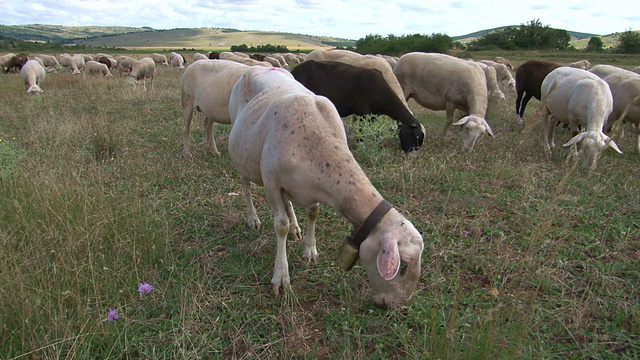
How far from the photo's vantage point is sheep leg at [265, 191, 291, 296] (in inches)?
129

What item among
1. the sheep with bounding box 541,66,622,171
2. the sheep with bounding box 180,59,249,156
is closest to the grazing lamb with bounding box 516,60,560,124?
the sheep with bounding box 541,66,622,171

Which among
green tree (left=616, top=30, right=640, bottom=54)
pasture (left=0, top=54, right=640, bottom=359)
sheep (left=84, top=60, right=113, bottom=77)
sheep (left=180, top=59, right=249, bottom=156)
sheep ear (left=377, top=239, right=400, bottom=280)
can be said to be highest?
green tree (left=616, top=30, right=640, bottom=54)

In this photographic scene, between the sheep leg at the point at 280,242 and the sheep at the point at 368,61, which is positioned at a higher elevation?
the sheep at the point at 368,61

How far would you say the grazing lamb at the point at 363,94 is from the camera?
6.96m

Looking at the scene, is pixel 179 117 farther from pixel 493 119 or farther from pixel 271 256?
pixel 493 119

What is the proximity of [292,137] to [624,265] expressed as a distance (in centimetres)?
326

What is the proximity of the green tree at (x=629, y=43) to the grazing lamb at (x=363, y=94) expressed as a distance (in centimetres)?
4843

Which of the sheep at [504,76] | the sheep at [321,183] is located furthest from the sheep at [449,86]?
the sheep at [504,76]

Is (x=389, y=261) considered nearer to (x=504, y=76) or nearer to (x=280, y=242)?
(x=280, y=242)

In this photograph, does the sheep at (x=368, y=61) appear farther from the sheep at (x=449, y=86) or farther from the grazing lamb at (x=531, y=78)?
the grazing lamb at (x=531, y=78)

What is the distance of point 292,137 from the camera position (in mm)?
3066

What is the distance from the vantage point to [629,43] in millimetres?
43188

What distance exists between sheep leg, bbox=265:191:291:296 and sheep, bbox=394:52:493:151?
4997 mm

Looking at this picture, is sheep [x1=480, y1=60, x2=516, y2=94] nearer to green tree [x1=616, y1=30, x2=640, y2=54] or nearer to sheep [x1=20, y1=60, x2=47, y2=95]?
sheep [x1=20, y1=60, x2=47, y2=95]
